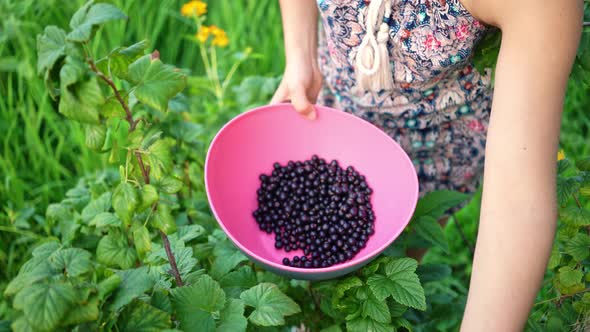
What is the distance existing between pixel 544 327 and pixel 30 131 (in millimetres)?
1622

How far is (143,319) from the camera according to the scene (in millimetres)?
781

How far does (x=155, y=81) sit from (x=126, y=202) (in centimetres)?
19

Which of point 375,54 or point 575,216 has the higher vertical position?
point 375,54

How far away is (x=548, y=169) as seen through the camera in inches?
33.0

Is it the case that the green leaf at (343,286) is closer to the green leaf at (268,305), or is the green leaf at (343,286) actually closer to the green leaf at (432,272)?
the green leaf at (268,305)

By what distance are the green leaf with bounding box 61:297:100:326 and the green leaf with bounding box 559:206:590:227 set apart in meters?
0.83

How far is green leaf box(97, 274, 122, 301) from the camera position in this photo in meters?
0.75

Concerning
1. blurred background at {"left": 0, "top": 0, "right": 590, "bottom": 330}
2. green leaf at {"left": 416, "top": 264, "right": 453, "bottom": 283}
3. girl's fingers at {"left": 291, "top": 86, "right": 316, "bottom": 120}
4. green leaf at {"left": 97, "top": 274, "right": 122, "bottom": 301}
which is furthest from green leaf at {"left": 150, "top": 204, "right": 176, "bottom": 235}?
blurred background at {"left": 0, "top": 0, "right": 590, "bottom": 330}

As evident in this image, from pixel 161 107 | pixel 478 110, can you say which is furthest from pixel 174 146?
pixel 478 110

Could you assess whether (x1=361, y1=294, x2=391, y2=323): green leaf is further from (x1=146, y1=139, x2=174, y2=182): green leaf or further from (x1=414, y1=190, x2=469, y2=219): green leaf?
(x1=146, y1=139, x2=174, y2=182): green leaf

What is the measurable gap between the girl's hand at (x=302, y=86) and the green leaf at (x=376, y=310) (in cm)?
47

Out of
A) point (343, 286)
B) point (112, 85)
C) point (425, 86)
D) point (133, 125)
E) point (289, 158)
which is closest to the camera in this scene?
point (112, 85)

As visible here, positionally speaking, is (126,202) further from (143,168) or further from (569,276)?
(569,276)

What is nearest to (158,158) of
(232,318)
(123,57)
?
(123,57)
